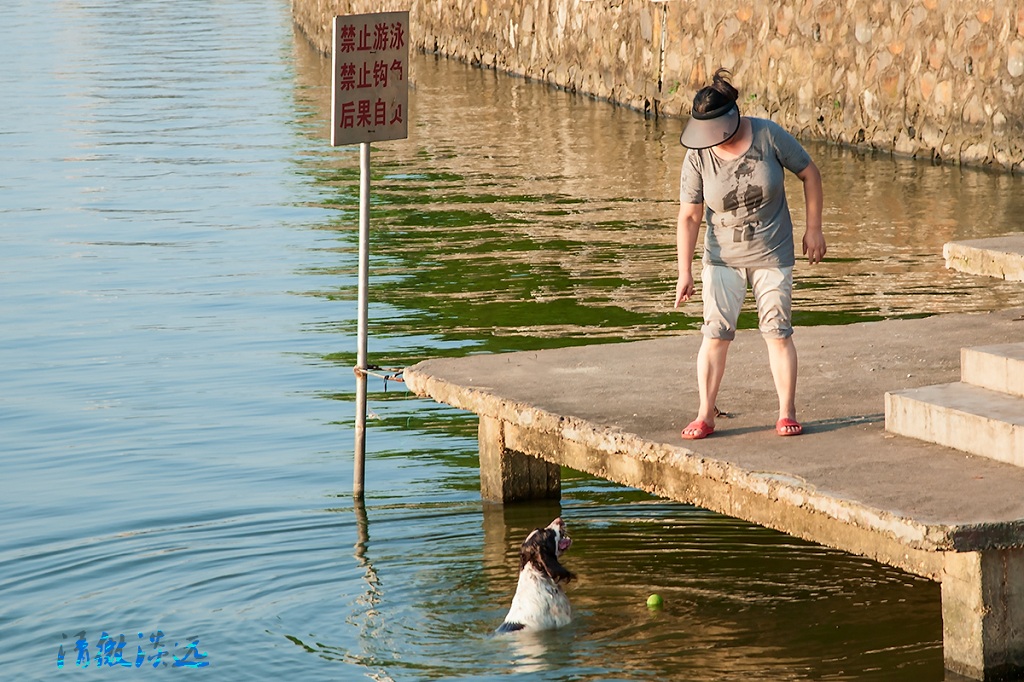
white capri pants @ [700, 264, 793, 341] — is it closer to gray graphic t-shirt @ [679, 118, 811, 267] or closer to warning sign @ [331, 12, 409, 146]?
gray graphic t-shirt @ [679, 118, 811, 267]

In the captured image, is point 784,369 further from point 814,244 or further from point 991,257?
point 991,257

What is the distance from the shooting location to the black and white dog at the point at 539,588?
7184 mm

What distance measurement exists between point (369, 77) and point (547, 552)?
3.05 meters

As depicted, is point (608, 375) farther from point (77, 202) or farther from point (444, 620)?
point (77, 202)

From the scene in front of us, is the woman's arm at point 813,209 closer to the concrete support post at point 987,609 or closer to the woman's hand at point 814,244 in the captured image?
the woman's hand at point 814,244

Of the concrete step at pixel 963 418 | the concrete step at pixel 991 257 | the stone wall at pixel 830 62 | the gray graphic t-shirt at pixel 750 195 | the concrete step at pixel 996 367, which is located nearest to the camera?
the concrete step at pixel 963 418

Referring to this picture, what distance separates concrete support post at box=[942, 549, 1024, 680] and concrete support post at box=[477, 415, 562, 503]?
2.91 meters

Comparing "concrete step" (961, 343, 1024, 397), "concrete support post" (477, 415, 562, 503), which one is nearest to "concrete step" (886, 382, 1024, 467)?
"concrete step" (961, 343, 1024, 397)

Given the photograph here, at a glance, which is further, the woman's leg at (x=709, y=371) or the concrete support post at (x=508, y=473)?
the concrete support post at (x=508, y=473)

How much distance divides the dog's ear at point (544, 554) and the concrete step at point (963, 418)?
1453mm

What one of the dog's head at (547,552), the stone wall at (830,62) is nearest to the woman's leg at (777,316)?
the dog's head at (547,552)

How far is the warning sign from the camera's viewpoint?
9.00m

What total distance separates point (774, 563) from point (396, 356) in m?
4.29

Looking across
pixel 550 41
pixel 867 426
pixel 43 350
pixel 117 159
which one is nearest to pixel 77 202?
pixel 117 159
